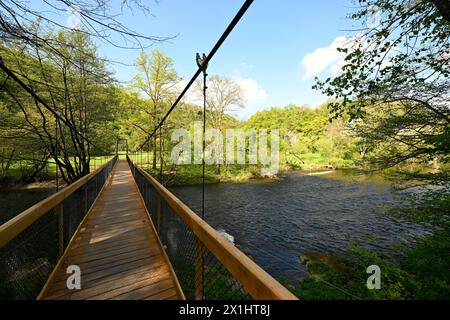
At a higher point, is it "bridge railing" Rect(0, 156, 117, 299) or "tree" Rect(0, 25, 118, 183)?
"tree" Rect(0, 25, 118, 183)

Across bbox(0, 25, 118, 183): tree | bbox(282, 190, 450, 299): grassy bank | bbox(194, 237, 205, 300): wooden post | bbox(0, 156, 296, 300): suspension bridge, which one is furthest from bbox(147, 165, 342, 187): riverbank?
bbox(194, 237, 205, 300): wooden post

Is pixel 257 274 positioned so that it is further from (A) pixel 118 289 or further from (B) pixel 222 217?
(B) pixel 222 217

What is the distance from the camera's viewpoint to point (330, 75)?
3934mm

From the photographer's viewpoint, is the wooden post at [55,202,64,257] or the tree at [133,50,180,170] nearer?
the wooden post at [55,202,64,257]

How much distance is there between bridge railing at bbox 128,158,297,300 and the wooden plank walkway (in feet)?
0.43

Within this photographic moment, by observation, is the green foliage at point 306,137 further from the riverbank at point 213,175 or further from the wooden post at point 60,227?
the wooden post at point 60,227

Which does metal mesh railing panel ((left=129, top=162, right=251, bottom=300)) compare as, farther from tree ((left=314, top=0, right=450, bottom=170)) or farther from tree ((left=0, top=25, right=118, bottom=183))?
tree ((left=0, top=25, right=118, bottom=183))

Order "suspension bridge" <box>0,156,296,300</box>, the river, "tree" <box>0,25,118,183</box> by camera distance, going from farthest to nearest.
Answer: "tree" <box>0,25,118,183</box>, the river, "suspension bridge" <box>0,156,296,300</box>

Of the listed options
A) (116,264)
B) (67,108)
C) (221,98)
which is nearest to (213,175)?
(221,98)

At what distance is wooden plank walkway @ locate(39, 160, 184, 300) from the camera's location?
1653 mm

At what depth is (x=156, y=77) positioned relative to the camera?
14750 millimetres

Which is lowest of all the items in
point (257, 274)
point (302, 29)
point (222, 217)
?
point (222, 217)

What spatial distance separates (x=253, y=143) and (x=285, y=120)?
721 inches
